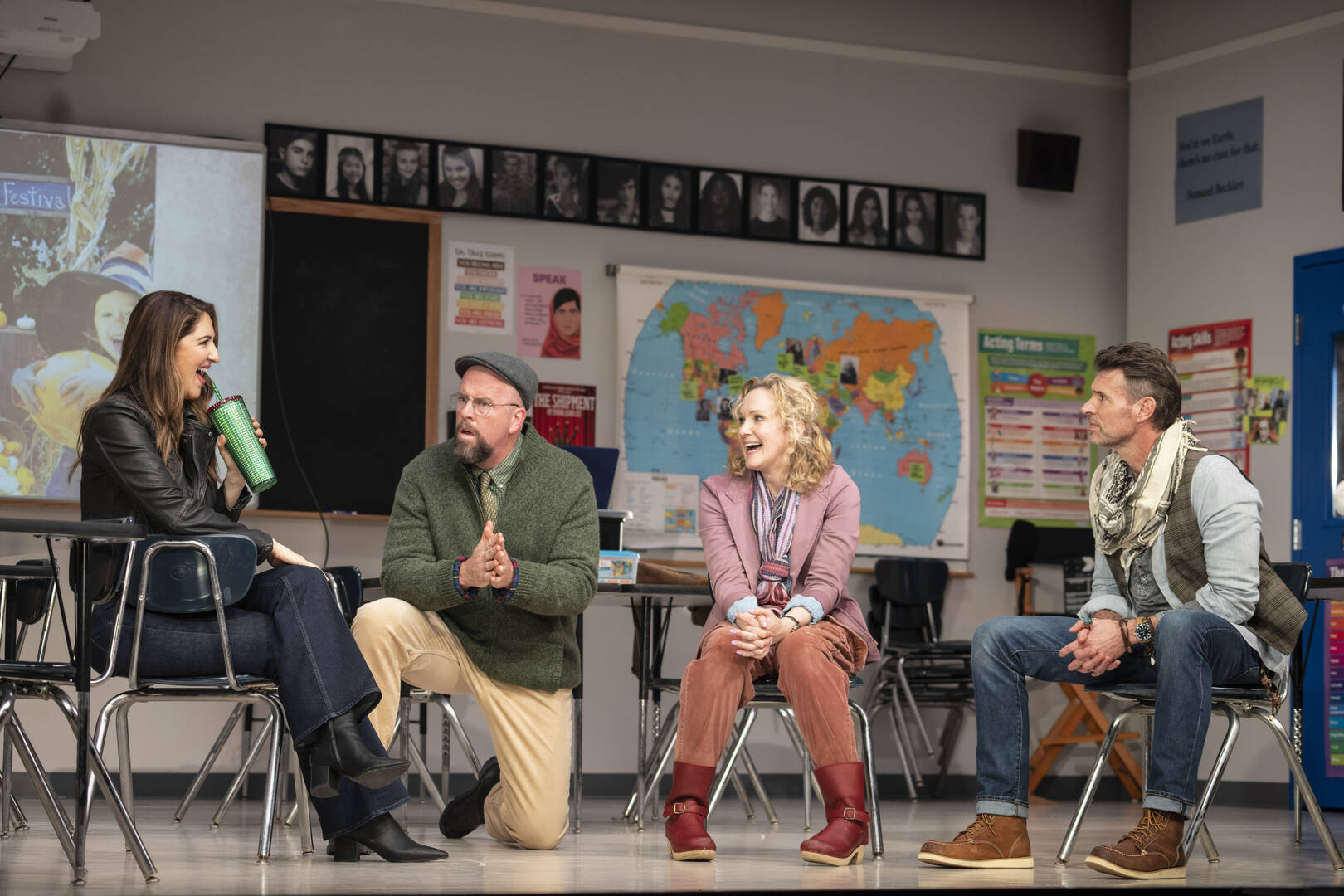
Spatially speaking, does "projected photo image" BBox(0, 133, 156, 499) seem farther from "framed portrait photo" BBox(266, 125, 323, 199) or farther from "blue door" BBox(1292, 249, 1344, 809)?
"blue door" BBox(1292, 249, 1344, 809)

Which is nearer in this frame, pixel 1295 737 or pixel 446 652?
pixel 446 652

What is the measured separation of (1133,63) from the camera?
7.29 meters

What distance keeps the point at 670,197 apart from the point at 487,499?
3.09 meters

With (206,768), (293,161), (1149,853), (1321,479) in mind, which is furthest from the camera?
(1321,479)

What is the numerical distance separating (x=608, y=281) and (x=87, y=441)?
338 cm

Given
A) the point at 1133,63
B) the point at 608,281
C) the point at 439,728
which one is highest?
the point at 1133,63

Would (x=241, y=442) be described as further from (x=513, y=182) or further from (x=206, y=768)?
(x=513, y=182)

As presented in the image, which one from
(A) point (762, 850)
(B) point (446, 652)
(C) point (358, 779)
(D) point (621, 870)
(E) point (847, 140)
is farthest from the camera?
(E) point (847, 140)

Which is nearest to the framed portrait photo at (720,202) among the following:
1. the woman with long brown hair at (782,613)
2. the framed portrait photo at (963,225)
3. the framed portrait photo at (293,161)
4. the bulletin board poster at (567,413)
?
the bulletin board poster at (567,413)

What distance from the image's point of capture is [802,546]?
3.76 metres

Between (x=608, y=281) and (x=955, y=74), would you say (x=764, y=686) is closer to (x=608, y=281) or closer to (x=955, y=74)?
(x=608, y=281)

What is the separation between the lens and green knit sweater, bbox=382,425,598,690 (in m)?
3.63

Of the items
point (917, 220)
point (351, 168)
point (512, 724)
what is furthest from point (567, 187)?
point (512, 724)

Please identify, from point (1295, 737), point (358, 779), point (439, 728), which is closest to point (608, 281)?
point (439, 728)
